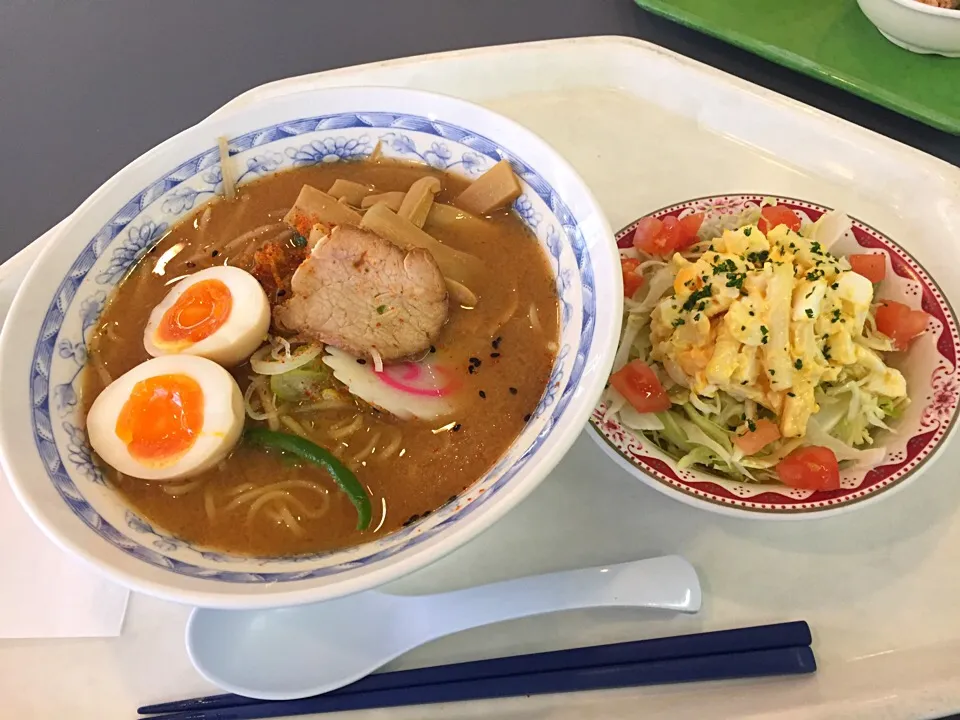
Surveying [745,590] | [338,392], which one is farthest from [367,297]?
[745,590]

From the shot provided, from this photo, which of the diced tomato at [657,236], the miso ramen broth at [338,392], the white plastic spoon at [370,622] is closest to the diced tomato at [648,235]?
the diced tomato at [657,236]

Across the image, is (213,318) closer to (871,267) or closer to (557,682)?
(557,682)

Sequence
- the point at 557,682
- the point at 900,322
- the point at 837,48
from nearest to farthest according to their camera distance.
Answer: the point at 557,682 < the point at 900,322 < the point at 837,48

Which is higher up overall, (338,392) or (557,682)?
(338,392)

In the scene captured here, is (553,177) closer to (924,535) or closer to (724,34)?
(924,535)

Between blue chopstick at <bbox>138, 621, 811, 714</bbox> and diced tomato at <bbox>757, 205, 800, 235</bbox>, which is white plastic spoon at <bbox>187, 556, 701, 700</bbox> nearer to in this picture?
blue chopstick at <bbox>138, 621, 811, 714</bbox>

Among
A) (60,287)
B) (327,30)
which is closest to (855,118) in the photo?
(327,30)
